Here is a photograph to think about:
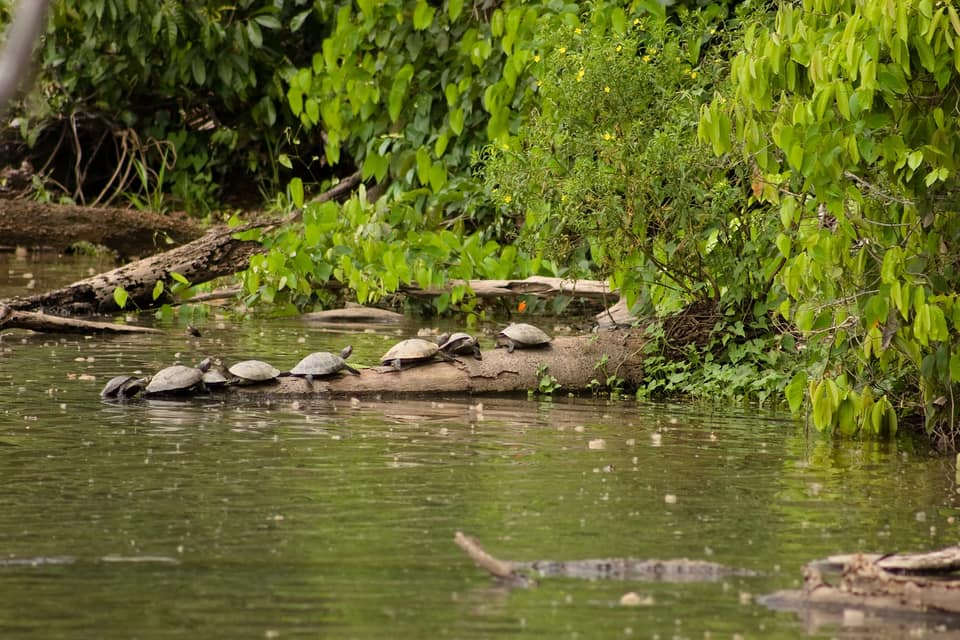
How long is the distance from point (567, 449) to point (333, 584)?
300 cm

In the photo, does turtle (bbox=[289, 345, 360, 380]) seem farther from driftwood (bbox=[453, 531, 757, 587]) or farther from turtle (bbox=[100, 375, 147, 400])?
driftwood (bbox=[453, 531, 757, 587])

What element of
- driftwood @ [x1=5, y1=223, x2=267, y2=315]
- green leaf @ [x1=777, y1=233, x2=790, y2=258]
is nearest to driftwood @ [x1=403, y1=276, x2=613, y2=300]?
driftwood @ [x1=5, y1=223, x2=267, y2=315]

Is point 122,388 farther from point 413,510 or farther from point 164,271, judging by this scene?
point 164,271

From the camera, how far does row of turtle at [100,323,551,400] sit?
9602 mm

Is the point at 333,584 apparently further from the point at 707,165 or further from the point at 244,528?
the point at 707,165

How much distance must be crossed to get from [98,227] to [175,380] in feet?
30.9

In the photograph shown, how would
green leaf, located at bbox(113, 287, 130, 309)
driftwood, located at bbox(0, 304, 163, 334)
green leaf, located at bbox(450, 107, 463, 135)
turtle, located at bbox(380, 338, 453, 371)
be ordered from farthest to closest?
green leaf, located at bbox(450, 107, 463, 135) → green leaf, located at bbox(113, 287, 130, 309) → driftwood, located at bbox(0, 304, 163, 334) → turtle, located at bbox(380, 338, 453, 371)

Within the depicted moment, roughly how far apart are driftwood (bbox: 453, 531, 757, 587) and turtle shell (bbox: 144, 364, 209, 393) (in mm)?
4380

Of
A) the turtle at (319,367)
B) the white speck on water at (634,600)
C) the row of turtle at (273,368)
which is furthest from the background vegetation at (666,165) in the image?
the white speck on water at (634,600)

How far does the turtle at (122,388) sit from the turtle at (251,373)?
22.2 inches

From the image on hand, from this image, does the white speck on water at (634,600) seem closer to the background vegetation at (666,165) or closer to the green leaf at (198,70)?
the background vegetation at (666,165)

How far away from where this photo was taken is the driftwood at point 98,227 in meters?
18.4

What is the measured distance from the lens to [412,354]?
10.0 meters

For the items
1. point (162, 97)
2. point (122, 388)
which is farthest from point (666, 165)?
point (162, 97)
